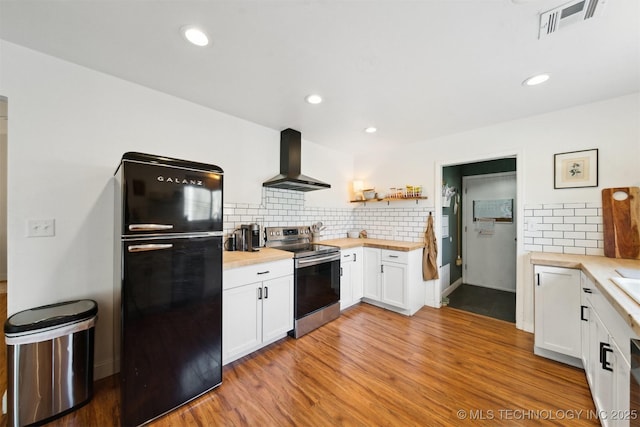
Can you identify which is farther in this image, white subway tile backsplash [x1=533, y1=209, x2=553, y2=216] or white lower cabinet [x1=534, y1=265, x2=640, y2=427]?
white subway tile backsplash [x1=533, y1=209, x2=553, y2=216]

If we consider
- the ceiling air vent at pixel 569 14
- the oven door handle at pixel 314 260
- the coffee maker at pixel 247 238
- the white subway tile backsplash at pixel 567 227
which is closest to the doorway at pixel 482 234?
the white subway tile backsplash at pixel 567 227

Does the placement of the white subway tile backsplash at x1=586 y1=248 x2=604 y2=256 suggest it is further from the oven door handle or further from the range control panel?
the range control panel

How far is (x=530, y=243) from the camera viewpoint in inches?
102

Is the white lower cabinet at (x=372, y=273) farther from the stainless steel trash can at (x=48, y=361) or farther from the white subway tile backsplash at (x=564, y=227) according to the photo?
the stainless steel trash can at (x=48, y=361)

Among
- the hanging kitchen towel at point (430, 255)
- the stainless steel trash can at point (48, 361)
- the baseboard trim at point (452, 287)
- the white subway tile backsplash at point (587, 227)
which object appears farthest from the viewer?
the baseboard trim at point (452, 287)

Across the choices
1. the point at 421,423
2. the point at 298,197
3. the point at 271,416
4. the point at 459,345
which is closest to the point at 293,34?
the point at 298,197

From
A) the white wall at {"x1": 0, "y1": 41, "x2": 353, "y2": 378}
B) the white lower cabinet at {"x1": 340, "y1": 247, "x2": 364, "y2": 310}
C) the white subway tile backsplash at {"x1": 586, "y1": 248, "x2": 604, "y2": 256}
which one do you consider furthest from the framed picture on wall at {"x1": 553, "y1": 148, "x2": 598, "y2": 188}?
the white wall at {"x1": 0, "y1": 41, "x2": 353, "y2": 378}

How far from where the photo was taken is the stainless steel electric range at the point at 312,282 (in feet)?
8.05

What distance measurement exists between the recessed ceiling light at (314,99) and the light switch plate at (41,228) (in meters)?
2.22

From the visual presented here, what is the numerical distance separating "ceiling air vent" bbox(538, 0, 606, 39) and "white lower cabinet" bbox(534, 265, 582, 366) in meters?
1.79

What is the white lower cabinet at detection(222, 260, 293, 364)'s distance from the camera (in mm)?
1943

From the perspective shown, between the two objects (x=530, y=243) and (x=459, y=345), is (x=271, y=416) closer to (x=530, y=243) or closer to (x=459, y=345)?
(x=459, y=345)

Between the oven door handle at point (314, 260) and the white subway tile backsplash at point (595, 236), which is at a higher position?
the white subway tile backsplash at point (595, 236)

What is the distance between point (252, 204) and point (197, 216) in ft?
3.91
